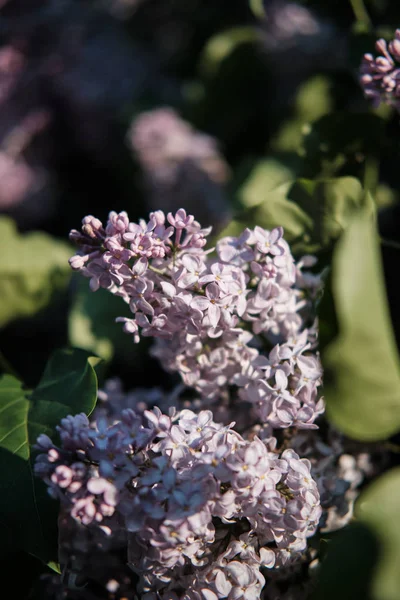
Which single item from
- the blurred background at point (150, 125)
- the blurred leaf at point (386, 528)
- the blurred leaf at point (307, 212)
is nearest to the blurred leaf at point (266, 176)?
the blurred background at point (150, 125)

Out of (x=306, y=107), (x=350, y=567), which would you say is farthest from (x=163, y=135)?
(x=350, y=567)

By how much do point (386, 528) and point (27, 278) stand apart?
2.53 feet

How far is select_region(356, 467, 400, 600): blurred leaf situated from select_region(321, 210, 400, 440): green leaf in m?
0.05

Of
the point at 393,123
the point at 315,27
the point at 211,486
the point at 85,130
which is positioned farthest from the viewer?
the point at 85,130

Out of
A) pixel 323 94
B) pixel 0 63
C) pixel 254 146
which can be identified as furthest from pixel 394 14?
pixel 0 63

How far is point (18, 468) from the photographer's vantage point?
1.96 ft

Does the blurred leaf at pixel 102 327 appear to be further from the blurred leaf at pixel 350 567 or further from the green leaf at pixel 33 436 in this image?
the blurred leaf at pixel 350 567

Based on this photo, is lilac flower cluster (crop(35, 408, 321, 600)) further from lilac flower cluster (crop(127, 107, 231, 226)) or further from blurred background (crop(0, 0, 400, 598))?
lilac flower cluster (crop(127, 107, 231, 226))

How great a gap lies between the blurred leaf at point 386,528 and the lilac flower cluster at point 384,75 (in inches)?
17.9

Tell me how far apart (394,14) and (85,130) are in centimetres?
80

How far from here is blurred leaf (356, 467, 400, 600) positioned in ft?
1.24

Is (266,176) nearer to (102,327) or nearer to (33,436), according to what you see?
(102,327)

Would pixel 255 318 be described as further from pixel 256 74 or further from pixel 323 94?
pixel 256 74

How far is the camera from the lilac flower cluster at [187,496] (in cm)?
49
